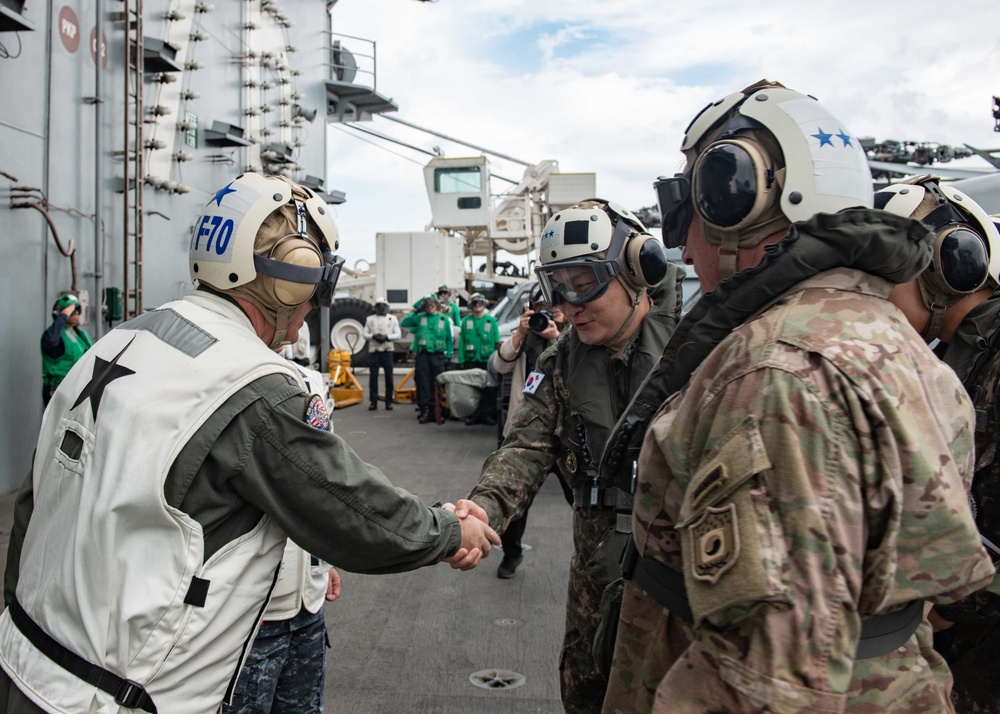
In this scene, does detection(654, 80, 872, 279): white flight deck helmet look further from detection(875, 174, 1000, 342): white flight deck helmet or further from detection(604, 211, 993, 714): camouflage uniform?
detection(875, 174, 1000, 342): white flight deck helmet

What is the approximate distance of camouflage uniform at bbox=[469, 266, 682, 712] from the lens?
2.69 metres

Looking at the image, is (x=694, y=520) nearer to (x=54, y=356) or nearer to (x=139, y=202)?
(x=54, y=356)

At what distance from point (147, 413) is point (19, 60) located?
7.28 meters

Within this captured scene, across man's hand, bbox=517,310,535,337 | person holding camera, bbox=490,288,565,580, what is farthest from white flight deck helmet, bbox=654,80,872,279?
man's hand, bbox=517,310,535,337

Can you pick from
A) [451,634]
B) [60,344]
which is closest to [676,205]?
[451,634]

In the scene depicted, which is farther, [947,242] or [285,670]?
[947,242]

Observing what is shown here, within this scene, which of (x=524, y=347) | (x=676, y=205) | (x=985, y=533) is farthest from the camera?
(x=524, y=347)

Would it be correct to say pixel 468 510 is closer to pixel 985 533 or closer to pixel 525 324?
pixel 985 533

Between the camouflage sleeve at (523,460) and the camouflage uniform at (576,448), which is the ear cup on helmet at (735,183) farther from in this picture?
the camouflage sleeve at (523,460)

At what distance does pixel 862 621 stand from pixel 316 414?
4.06 feet

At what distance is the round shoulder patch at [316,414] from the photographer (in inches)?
73.3

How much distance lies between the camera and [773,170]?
1.53 m

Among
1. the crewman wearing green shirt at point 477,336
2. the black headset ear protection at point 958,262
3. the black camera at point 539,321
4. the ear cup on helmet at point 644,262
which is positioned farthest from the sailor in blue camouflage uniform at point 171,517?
the crewman wearing green shirt at point 477,336

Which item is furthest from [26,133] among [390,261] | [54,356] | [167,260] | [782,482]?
[390,261]
